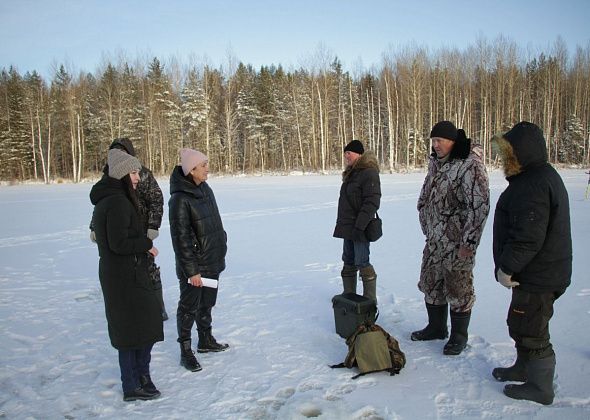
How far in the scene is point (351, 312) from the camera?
409cm

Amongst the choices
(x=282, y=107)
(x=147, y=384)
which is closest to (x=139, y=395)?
(x=147, y=384)

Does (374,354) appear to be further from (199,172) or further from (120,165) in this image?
(120,165)

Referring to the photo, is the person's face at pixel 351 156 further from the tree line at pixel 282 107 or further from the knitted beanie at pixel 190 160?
the tree line at pixel 282 107

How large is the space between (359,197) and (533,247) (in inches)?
89.3

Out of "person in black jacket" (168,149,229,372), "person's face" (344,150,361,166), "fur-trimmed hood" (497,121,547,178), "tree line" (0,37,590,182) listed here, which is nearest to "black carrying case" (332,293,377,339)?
"person in black jacket" (168,149,229,372)

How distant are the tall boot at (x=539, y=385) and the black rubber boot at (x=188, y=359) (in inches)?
99.6

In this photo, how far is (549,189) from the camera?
2766 mm

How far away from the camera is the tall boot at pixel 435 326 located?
4047 millimetres

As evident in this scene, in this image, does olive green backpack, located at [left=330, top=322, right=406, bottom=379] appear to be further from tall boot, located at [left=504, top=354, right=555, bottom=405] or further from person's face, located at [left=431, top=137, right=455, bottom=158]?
person's face, located at [left=431, top=137, right=455, bottom=158]

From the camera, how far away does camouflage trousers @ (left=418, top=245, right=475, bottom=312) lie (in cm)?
377

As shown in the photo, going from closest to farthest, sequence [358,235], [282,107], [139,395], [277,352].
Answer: [139,395] < [277,352] < [358,235] < [282,107]

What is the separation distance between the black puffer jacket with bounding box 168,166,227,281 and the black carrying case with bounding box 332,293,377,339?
1.31 meters

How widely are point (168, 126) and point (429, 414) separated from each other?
4047 centimetres

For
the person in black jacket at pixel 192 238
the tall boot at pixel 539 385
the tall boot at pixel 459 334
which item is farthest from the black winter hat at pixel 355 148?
the tall boot at pixel 539 385
